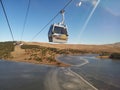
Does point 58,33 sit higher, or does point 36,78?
point 58,33

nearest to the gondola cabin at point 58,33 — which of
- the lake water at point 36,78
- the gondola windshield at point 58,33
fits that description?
the gondola windshield at point 58,33

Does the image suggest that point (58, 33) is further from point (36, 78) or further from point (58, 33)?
point (36, 78)

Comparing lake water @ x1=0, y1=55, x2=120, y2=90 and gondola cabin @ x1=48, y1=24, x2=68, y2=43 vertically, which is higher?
gondola cabin @ x1=48, y1=24, x2=68, y2=43

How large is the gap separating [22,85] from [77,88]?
5.82 m

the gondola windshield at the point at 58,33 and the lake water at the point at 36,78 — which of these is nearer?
the lake water at the point at 36,78

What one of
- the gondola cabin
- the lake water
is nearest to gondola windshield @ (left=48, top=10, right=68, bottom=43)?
the gondola cabin

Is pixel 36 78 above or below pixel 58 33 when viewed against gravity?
below

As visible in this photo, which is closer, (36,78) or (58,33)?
(36,78)

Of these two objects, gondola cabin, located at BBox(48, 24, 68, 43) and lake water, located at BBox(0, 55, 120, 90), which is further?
gondola cabin, located at BBox(48, 24, 68, 43)

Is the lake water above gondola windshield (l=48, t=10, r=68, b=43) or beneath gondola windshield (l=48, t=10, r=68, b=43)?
beneath

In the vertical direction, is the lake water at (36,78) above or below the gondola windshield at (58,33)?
below

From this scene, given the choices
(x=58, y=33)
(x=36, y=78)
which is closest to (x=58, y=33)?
(x=58, y=33)

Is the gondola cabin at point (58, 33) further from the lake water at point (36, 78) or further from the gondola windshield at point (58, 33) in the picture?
the lake water at point (36, 78)

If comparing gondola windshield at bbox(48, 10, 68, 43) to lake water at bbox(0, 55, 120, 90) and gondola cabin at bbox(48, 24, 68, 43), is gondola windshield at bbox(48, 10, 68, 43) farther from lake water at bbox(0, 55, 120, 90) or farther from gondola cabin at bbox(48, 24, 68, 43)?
lake water at bbox(0, 55, 120, 90)
